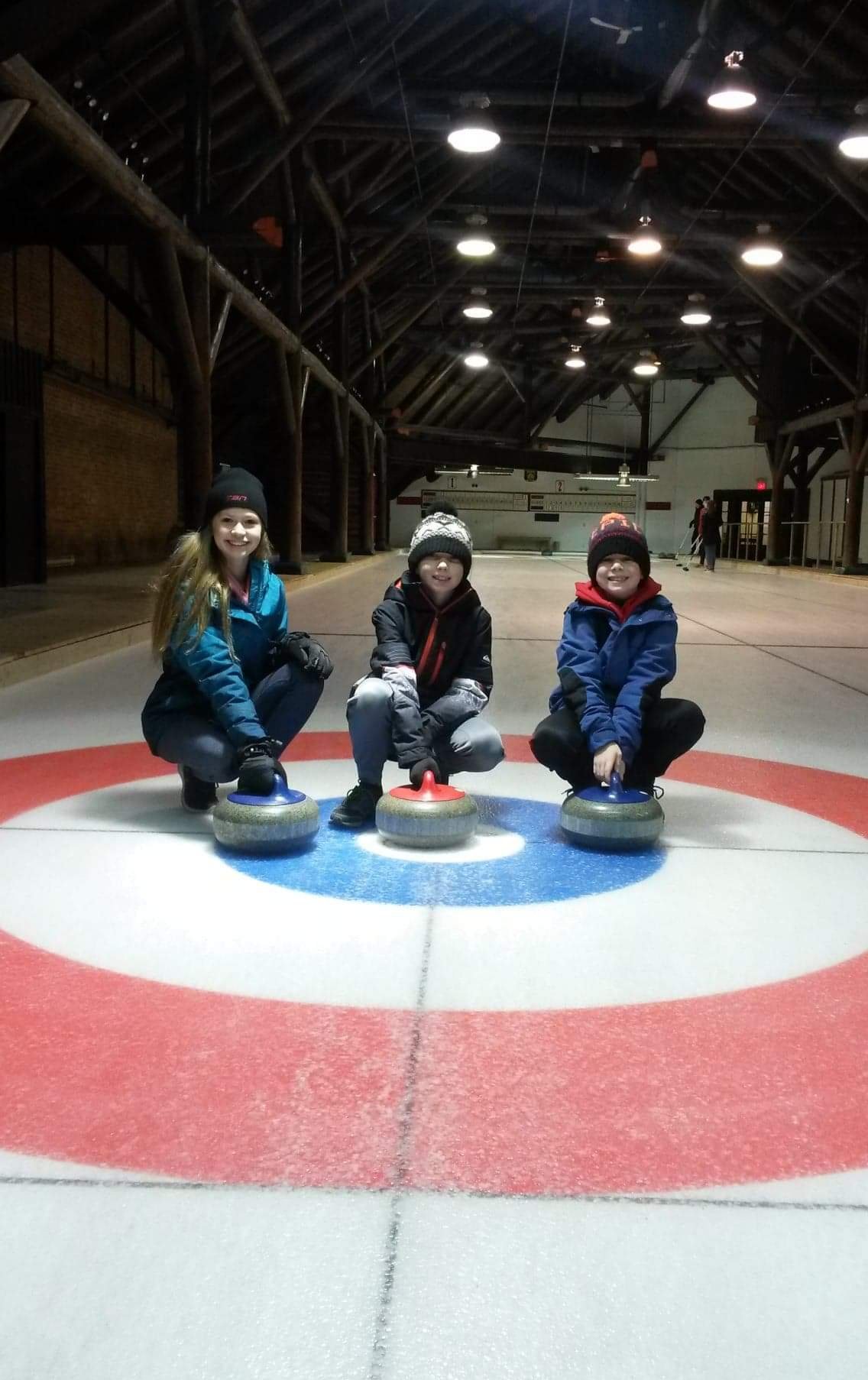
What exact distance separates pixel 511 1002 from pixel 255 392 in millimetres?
22726

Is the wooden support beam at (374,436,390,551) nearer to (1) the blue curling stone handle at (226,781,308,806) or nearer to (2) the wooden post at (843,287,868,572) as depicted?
(2) the wooden post at (843,287,868,572)

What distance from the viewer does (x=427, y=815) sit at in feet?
10.2

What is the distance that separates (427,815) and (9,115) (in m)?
5.19

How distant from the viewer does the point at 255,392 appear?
2353 cm

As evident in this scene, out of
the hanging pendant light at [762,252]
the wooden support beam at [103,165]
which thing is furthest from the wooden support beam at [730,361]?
the wooden support beam at [103,165]

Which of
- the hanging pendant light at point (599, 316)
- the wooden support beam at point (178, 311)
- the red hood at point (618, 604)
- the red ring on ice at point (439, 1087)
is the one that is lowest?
the red ring on ice at point (439, 1087)

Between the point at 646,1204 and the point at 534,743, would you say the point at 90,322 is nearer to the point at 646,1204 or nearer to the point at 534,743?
the point at 534,743

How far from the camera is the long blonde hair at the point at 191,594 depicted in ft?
10.9

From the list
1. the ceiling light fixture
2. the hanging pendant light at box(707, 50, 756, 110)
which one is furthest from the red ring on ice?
the ceiling light fixture

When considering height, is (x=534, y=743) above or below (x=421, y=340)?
below

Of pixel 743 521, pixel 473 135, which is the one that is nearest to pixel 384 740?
pixel 473 135

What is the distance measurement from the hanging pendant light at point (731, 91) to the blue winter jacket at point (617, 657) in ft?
25.8

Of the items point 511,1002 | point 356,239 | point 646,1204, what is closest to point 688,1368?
point 646,1204

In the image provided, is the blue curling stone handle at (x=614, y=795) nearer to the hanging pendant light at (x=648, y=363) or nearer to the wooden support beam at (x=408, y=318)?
the wooden support beam at (x=408, y=318)
